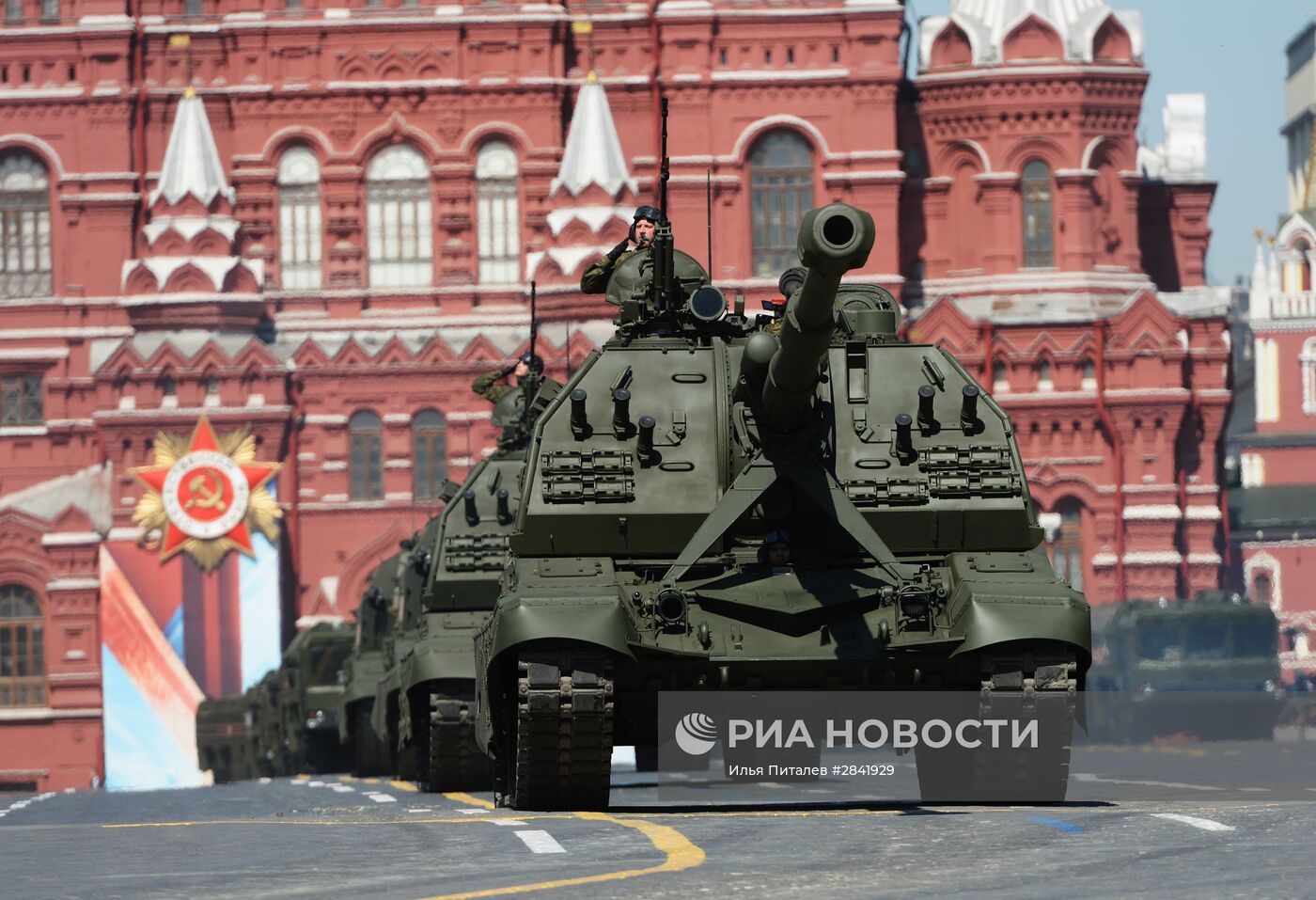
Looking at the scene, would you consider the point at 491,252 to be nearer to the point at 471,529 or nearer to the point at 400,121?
the point at 400,121

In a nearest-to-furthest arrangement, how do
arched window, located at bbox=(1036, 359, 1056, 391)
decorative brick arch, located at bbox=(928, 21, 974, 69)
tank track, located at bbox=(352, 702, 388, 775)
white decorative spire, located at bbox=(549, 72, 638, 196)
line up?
tank track, located at bbox=(352, 702, 388, 775), white decorative spire, located at bbox=(549, 72, 638, 196), arched window, located at bbox=(1036, 359, 1056, 391), decorative brick arch, located at bbox=(928, 21, 974, 69)

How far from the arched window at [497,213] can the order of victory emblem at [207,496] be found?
664cm

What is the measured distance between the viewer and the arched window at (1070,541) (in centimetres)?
6322

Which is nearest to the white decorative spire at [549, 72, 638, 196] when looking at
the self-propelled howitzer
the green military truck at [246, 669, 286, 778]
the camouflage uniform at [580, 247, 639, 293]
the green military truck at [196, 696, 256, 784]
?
the green military truck at [196, 696, 256, 784]

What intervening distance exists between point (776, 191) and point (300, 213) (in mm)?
10149

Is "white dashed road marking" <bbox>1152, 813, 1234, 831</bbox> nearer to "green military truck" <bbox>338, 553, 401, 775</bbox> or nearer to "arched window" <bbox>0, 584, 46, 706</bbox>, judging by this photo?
"green military truck" <bbox>338, 553, 401, 775</bbox>

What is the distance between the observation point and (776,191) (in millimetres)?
64438

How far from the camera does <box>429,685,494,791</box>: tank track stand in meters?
23.5

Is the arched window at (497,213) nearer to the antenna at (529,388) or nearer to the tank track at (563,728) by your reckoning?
the antenna at (529,388)

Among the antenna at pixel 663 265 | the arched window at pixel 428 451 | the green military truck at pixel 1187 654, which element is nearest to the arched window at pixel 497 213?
the arched window at pixel 428 451

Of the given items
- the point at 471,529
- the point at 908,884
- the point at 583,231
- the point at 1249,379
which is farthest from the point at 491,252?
the point at 1249,379

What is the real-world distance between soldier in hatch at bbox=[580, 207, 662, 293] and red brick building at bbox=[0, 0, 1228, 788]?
136ft

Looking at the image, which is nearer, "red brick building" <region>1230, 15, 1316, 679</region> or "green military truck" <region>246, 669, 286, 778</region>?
"green military truck" <region>246, 669, 286, 778</region>

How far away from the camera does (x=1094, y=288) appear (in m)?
64.2
